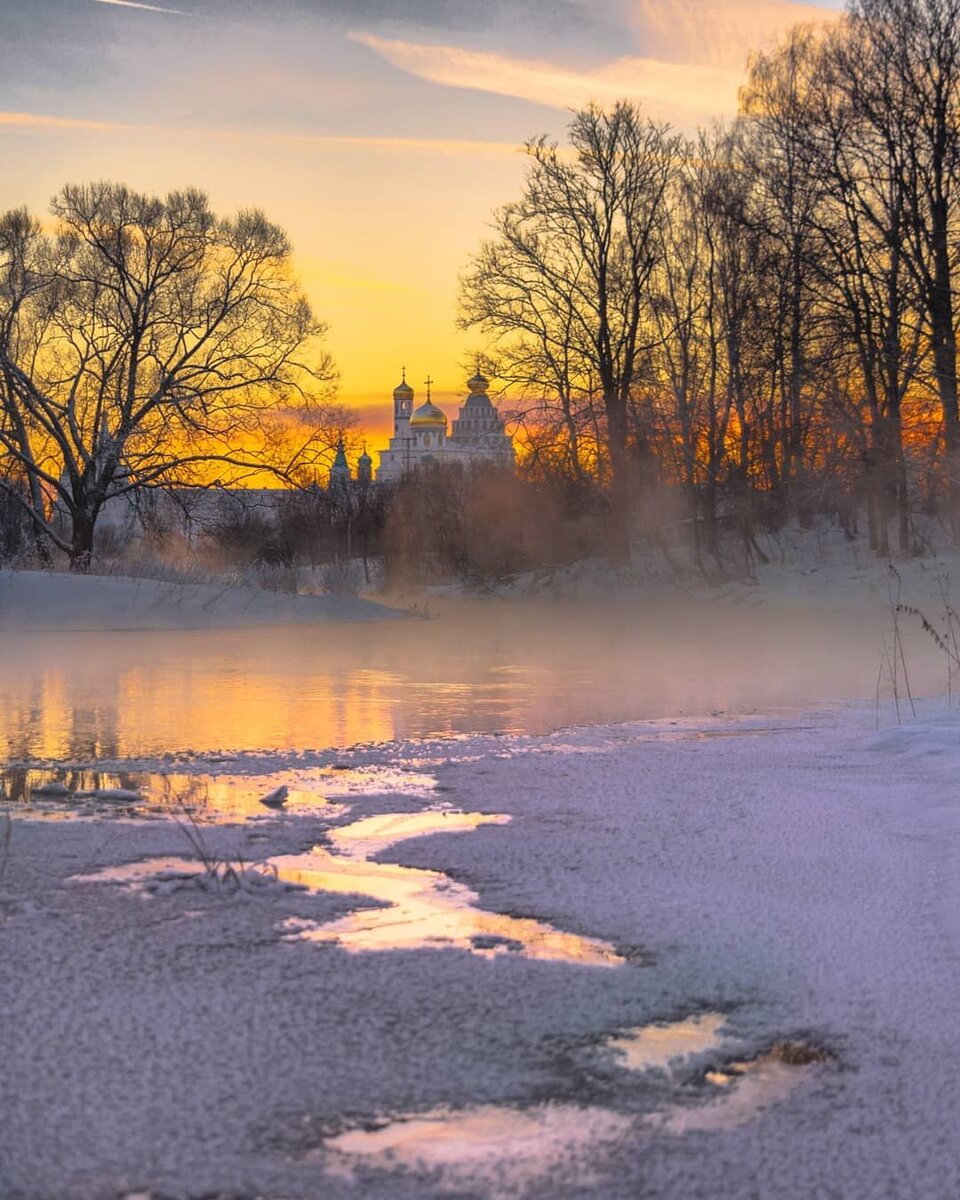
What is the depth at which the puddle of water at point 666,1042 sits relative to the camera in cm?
278

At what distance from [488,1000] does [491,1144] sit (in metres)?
0.72

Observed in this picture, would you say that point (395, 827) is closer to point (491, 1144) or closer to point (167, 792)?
point (167, 792)

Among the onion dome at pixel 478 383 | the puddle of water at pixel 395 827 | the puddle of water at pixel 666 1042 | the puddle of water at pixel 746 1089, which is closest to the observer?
the puddle of water at pixel 746 1089

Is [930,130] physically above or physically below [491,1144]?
above

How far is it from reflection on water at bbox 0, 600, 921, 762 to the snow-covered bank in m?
1.05

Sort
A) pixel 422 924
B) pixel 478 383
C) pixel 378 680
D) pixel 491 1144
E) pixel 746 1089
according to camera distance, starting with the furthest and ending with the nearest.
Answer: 1. pixel 478 383
2. pixel 378 680
3. pixel 422 924
4. pixel 746 1089
5. pixel 491 1144

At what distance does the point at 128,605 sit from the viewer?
61.1 ft

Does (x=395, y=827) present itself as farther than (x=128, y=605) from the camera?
No

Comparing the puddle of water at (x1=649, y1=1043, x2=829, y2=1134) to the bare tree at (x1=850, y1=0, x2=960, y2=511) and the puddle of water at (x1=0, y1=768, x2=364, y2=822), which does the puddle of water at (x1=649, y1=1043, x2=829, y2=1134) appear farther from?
the bare tree at (x1=850, y1=0, x2=960, y2=511)

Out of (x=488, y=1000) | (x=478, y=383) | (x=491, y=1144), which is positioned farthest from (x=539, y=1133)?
(x=478, y=383)

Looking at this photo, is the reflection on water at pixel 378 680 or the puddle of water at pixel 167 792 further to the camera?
the reflection on water at pixel 378 680

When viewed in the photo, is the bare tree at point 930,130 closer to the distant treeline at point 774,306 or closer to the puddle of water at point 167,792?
the distant treeline at point 774,306

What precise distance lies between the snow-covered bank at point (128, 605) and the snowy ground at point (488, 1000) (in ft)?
42.5

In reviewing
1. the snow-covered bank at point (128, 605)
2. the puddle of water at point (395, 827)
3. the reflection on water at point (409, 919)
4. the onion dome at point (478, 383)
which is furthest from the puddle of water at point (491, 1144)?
the onion dome at point (478, 383)
